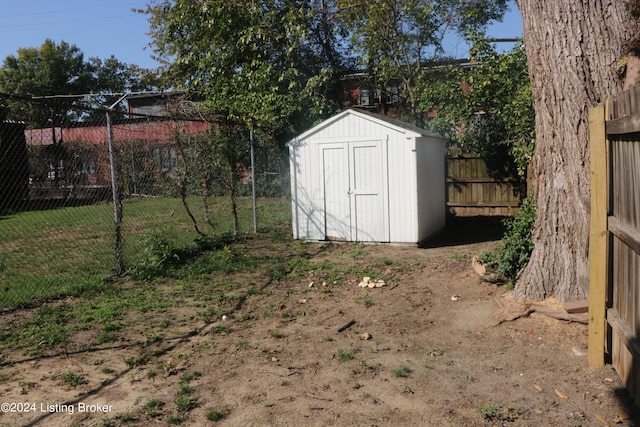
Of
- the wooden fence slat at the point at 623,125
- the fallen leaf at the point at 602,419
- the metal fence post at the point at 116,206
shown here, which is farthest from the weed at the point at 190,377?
the metal fence post at the point at 116,206

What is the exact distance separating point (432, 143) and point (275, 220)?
4201 millimetres

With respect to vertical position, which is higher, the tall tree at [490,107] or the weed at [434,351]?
the tall tree at [490,107]

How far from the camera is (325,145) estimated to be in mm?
10172

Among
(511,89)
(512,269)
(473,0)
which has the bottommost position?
(512,269)

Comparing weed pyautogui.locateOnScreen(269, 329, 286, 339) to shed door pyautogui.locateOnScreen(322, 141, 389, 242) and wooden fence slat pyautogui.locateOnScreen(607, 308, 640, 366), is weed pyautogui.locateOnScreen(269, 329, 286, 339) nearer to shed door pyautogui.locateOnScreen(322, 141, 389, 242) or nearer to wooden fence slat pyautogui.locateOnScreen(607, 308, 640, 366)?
wooden fence slat pyautogui.locateOnScreen(607, 308, 640, 366)

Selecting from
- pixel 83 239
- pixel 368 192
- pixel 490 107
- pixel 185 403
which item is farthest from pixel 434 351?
pixel 490 107

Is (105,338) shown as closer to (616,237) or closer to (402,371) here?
(402,371)

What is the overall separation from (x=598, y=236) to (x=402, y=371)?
177cm

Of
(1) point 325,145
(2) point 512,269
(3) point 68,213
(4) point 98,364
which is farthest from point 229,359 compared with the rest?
(3) point 68,213

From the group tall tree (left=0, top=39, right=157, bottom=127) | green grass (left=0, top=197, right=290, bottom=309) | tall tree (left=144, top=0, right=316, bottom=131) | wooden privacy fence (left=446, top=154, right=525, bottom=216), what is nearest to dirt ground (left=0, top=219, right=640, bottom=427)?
green grass (left=0, top=197, right=290, bottom=309)

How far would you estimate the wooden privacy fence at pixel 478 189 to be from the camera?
41.3ft

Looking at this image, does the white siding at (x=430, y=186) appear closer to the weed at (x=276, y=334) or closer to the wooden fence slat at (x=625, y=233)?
the weed at (x=276, y=334)

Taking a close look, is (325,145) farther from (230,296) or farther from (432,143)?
(230,296)

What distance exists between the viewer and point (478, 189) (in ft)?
42.2
